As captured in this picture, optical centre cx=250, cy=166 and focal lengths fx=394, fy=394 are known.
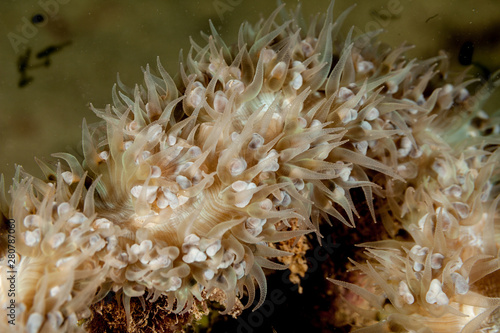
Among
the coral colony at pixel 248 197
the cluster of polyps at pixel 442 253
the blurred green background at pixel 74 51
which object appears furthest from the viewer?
the blurred green background at pixel 74 51

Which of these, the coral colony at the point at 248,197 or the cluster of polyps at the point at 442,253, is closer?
the coral colony at the point at 248,197

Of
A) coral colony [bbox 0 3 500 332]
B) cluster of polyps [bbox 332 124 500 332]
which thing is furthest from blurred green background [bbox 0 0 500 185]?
cluster of polyps [bbox 332 124 500 332]

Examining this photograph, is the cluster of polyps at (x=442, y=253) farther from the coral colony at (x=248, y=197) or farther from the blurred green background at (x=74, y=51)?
the blurred green background at (x=74, y=51)

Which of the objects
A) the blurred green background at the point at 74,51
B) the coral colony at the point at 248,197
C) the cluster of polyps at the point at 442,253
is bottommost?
the cluster of polyps at the point at 442,253

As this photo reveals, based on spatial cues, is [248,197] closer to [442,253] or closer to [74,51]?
[442,253]

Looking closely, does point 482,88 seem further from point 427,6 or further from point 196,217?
point 196,217

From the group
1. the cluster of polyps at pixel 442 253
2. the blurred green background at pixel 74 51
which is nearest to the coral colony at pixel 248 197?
the cluster of polyps at pixel 442 253

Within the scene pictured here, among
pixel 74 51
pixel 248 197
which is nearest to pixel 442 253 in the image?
pixel 248 197
